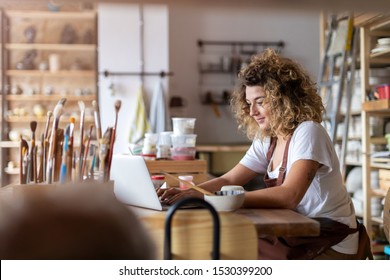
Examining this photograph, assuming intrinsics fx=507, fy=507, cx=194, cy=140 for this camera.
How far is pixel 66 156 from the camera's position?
1152 mm

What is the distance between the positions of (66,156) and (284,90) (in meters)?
0.74

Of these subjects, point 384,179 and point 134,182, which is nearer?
point 134,182

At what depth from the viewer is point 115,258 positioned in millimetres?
536

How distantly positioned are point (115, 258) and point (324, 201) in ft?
3.41

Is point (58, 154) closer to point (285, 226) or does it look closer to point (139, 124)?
point (285, 226)

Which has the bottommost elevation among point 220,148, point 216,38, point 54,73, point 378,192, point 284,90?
point 378,192

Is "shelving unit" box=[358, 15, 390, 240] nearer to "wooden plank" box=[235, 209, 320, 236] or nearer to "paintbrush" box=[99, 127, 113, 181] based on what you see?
"wooden plank" box=[235, 209, 320, 236]

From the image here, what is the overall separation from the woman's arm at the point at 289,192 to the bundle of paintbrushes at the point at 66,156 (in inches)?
15.2

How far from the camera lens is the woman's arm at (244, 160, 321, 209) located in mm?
1316

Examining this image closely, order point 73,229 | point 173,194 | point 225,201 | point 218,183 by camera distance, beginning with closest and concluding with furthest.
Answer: point 73,229 → point 225,201 → point 173,194 → point 218,183

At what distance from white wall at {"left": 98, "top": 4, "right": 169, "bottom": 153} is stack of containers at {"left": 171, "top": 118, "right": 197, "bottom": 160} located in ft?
5.96

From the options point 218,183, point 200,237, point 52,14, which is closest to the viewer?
point 200,237

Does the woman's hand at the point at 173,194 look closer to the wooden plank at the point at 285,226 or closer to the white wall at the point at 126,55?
the wooden plank at the point at 285,226

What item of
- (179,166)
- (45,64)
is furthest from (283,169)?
(45,64)
